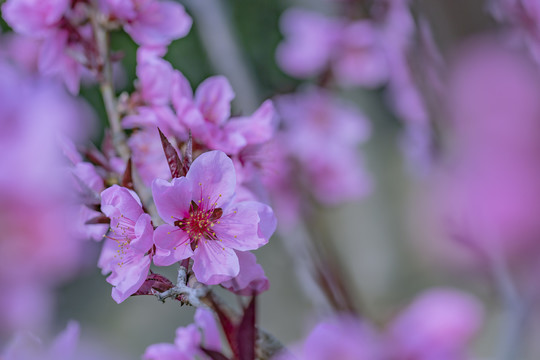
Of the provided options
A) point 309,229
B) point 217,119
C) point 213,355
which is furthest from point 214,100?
point 309,229

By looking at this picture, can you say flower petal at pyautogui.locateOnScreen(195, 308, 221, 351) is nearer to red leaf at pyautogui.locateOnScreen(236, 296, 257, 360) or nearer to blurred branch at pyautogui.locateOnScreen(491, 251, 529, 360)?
red leaf at pyautogui.locateOnScreen(236, 296, 257, 360)

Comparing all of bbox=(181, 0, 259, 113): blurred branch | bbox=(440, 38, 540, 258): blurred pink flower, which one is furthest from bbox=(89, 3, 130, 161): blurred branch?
bbox=(181, 0, 259, 113): blurred branch

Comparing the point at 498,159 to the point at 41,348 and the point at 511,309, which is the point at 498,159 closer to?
the point at 511,309

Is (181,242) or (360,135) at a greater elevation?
(360,135)

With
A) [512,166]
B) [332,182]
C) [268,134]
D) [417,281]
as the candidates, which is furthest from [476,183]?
[417,281]

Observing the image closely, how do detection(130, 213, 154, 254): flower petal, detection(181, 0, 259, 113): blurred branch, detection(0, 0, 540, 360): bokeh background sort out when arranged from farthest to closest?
detection(181, 0, 259, 113): blurred branch → detection(0, 0, 540, 360): bokeh background → detection(130, 213, 154, 254): flower petal

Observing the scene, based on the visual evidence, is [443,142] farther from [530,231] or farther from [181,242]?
[181,242]

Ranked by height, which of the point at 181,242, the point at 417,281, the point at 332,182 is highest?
the point at 417,281
